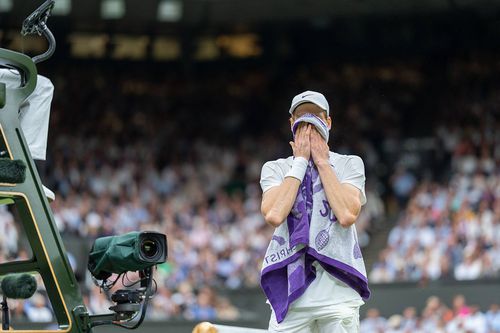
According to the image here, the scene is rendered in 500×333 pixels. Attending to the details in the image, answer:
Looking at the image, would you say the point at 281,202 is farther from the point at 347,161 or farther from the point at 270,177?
the point at 347,161

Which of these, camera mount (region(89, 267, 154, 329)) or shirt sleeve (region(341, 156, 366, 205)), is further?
shirt sleeve (region(341, 156, 366, 205))

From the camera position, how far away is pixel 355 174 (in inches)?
203

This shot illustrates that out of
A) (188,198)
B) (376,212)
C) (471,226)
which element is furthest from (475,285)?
(188,198)

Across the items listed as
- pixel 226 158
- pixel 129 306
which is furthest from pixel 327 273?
pixel 226 158

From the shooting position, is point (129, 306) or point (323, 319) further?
point (323, 319)

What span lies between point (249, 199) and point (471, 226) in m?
5.86

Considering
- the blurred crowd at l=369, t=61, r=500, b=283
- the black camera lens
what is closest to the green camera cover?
the black camera lens

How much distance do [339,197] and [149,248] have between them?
912 millimetres

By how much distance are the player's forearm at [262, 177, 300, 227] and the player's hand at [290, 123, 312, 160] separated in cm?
16

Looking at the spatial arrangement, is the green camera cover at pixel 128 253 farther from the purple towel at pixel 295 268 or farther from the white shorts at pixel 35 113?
the purple towel at pixel 295 268

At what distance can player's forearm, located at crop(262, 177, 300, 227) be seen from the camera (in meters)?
4.96

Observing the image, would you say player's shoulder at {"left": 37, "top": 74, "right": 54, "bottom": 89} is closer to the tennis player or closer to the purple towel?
the tennis player

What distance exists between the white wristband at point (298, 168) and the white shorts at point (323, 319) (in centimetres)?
61

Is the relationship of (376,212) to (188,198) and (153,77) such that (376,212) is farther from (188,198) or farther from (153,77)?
(153,77)
